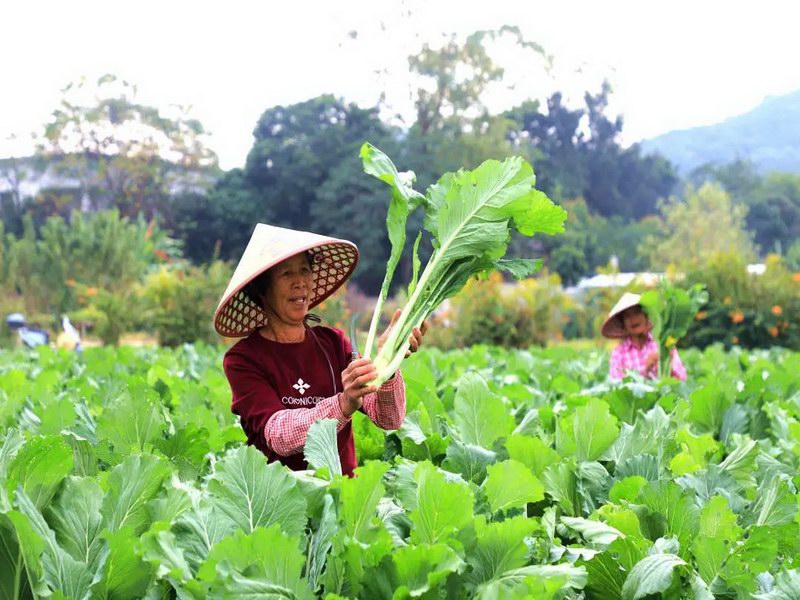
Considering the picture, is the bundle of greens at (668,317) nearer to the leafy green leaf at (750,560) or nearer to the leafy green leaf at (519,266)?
the leafy green leaf at (519,266)

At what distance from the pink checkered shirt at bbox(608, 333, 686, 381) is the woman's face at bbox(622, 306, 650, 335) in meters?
0.07

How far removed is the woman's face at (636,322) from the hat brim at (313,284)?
4139 mm

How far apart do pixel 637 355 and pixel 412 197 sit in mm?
4647

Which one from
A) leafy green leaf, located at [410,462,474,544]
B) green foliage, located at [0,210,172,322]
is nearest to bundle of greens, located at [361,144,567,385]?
leafy green leaf, located at [410,462,474,544]

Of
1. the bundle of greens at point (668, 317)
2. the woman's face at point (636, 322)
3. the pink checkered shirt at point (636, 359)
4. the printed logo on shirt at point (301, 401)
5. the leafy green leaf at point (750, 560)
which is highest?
the printed logo on shirt at point (301, 401)

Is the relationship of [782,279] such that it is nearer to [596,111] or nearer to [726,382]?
[726,382]

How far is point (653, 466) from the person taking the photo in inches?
101

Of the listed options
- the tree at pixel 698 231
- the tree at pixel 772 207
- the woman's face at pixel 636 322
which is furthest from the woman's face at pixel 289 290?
the tree at pixel 772 207

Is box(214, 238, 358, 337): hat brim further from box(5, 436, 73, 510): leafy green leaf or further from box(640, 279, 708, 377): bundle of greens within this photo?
box(640, 279, 708, 377): bundle of greens

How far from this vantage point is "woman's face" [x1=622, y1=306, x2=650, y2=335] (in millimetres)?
6845

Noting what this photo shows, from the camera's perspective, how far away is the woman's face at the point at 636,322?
684 centimetres

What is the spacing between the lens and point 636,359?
6785 millimetres

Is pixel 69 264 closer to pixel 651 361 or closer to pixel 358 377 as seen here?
pixel 651 361

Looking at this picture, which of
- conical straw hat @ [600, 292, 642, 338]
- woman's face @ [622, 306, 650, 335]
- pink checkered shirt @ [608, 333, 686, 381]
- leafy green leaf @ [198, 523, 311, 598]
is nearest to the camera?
leafy green leaf @ [198, 523, 311, 598]
